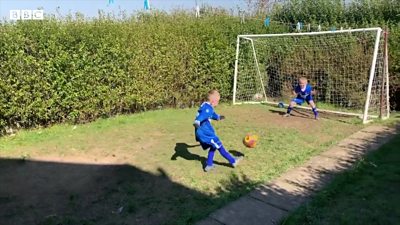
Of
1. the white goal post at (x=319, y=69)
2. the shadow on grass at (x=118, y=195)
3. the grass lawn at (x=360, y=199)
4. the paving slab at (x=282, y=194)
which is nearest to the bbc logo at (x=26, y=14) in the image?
the shadow on grass at (x=118, y=195)

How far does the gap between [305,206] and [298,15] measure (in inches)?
427

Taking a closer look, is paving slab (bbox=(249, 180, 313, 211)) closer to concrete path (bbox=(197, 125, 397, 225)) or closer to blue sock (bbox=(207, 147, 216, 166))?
concrete path (bbox=(197, 125, 397, 225))

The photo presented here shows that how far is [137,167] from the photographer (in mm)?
5699

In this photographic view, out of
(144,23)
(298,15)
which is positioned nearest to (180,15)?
(144,23)

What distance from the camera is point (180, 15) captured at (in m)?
11.2

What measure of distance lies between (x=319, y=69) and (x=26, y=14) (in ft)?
24.7

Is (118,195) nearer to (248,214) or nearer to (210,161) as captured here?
(210,161)

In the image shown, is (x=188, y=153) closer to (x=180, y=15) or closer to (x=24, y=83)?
(x=24, y=83)

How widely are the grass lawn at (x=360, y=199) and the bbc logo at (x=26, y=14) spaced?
20.2 feet

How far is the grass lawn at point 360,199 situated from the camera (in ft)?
13.1

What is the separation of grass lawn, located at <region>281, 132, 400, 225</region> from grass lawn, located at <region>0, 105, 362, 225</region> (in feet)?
2.78

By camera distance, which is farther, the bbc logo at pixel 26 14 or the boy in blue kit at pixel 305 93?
the boy in blue kit at pixel 305 93

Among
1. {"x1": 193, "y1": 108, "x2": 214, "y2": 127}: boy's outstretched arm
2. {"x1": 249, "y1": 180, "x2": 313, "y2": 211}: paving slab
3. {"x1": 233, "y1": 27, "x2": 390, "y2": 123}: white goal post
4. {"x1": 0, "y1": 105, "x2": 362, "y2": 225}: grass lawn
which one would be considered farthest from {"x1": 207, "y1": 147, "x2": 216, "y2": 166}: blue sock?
{"x1": 233, "y1": 27, "x2": 390, "y2": 123}: white goal post

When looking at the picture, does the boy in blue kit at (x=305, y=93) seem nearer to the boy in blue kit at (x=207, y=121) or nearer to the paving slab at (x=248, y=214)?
the boy in blue kit at (x=207, y=121)
